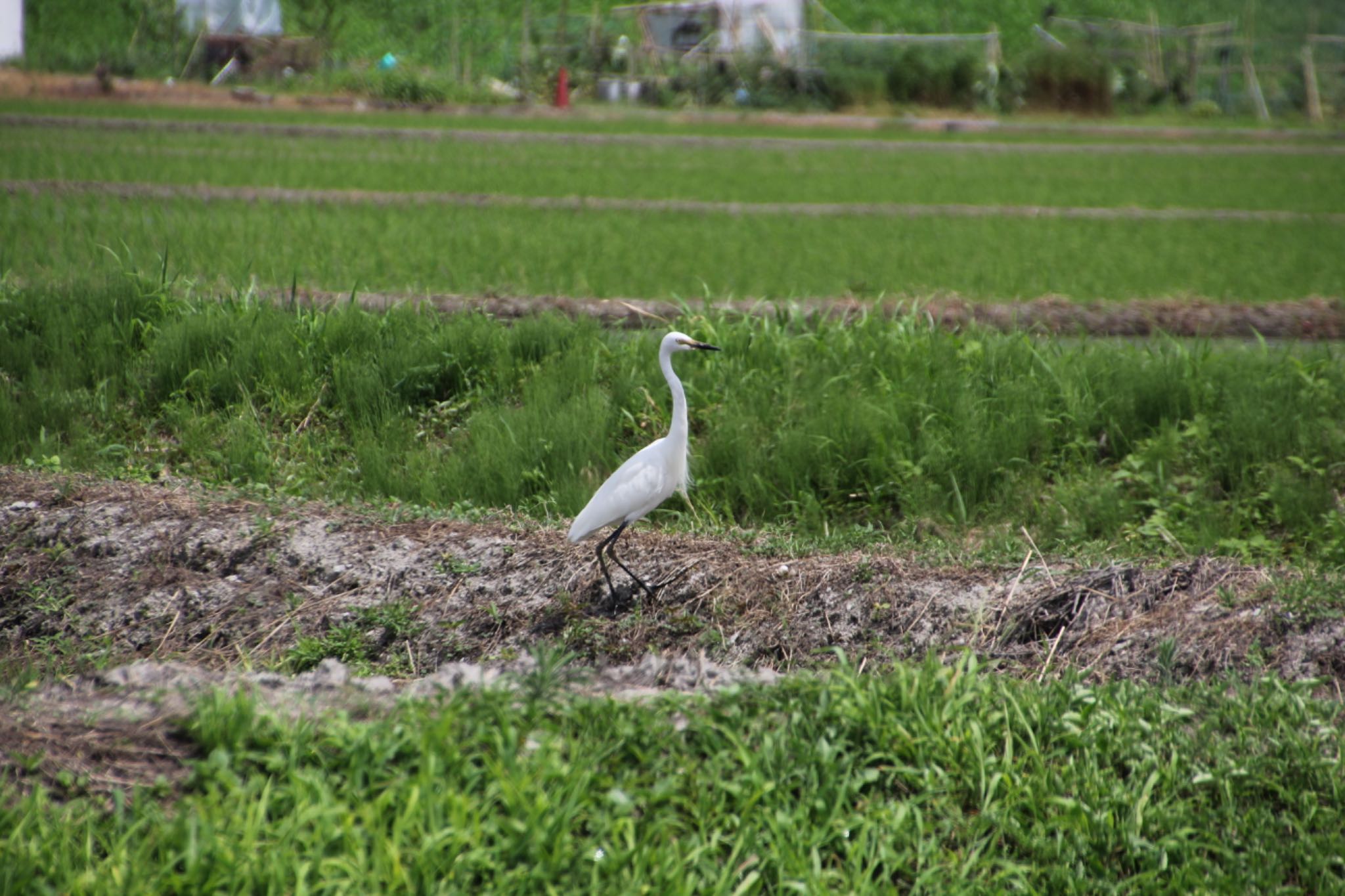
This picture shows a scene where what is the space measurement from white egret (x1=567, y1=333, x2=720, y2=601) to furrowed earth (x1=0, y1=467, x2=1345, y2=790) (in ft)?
1.03

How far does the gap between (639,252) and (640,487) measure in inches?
274

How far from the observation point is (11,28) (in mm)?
28469

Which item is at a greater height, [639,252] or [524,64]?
[524,64]

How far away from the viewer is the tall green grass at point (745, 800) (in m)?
2.39

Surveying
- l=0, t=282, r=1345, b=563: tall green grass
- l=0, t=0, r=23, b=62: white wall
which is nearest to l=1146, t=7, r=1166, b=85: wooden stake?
l=0, t=0, r=23, b=62: white wall

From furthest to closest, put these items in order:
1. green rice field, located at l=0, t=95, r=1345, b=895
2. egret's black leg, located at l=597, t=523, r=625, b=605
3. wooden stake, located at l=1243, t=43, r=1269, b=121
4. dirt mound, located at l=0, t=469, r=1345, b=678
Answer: wooden stake, located at l=1243, t=43, r=1269, b=121 < egret's black leg, located at l=597, t=523, r=625, b=605 < dirt mound, located at l=0, t=469, r=1345, b=678 < green rice field, located at l=0, t=95, r=1345, b=895

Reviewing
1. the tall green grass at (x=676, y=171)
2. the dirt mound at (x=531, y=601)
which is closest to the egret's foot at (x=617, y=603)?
the dirt mound at (x=531, y=601)

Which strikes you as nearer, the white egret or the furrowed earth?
the furrowed earth

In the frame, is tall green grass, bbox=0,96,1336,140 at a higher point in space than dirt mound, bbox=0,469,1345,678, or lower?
higher

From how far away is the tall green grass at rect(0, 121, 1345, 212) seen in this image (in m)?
15.1

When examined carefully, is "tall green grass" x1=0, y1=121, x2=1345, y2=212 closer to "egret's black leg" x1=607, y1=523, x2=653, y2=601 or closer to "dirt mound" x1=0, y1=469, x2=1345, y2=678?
"dirt mound" x1=0, y1=469, x2=1345, y2=678

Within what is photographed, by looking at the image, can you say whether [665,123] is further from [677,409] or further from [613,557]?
[613,557]

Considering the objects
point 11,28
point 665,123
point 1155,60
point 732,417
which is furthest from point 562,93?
point 732,417

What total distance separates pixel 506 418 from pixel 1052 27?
131 ft
